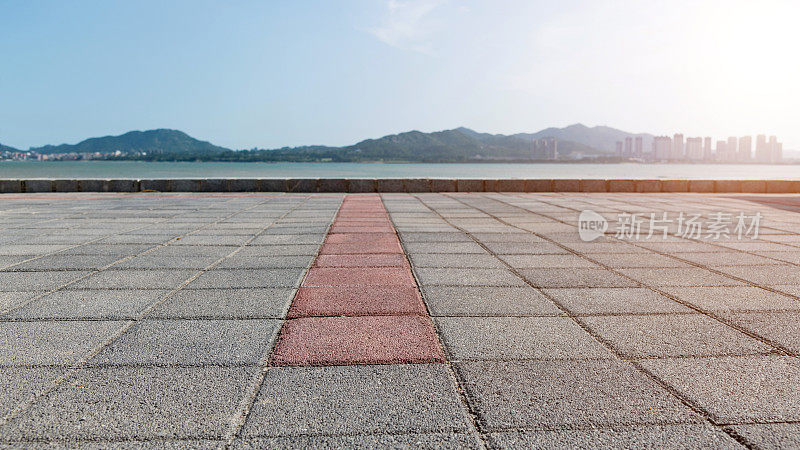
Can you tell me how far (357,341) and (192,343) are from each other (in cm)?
94

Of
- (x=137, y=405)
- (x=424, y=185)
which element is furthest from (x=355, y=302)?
(x=424, y=185)

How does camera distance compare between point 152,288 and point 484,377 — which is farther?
point 152,288

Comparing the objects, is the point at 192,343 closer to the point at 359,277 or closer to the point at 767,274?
the point at 359,277

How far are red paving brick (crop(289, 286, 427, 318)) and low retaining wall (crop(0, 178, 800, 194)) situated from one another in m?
12.3

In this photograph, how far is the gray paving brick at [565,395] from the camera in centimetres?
221

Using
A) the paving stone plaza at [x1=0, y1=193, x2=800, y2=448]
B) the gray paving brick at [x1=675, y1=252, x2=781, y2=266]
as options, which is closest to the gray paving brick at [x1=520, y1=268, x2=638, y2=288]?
the paving stone plaza at [x1=0, y1=193, x2=800, y2=448]

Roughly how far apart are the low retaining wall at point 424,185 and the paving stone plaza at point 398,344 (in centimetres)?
976

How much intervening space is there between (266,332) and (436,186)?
44.4 feet

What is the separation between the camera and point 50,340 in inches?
123

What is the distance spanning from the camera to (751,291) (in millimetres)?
4320

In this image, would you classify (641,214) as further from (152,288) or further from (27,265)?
(27,265)

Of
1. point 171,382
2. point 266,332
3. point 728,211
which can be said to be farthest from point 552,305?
point 728,211
